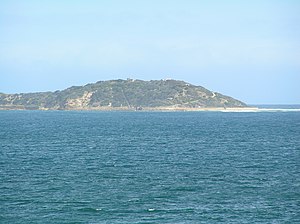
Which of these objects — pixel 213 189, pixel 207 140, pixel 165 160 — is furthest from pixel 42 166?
pixel 207 140

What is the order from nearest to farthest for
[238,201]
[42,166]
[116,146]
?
[238,201], [42,166], [116,146]

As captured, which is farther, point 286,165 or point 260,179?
point 286,165

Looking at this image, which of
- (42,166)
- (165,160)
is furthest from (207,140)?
(42,166)

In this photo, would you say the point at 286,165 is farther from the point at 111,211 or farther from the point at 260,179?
the point at 111,211

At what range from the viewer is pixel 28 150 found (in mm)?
96875

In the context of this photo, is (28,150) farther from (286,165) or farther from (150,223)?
(150,223)

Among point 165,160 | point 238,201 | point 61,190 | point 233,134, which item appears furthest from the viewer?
point 233,134

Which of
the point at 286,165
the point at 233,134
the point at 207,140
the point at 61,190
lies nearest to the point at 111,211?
the point at 61,190

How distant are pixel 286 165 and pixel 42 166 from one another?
104 feet

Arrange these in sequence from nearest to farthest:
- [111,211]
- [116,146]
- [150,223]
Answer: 1. [150,223]
2. [111,211]
3. [116,146]

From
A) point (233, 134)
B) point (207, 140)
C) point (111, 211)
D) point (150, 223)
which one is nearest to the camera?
point (150, 223)

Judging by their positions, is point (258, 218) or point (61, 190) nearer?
point (258, 218)

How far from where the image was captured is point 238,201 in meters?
52.9

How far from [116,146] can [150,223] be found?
61756 mm
